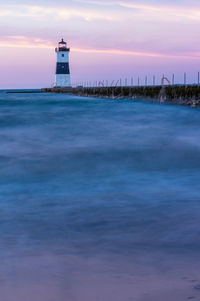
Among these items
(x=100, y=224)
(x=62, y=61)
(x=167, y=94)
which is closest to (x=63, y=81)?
(x=62, y=61)

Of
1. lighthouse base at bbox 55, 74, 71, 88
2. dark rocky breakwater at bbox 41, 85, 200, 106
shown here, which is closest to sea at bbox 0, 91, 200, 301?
dark rocky breakwater at bbox 41, 85, 200, 106

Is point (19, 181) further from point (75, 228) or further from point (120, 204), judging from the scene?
point (75, 228)

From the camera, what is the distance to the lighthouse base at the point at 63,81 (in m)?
72.6

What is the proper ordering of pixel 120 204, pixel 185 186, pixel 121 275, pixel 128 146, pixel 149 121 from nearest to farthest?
pixel 121 275
pixel 120 204
pixel 185 186
pixel 128 146
pixel 149 121

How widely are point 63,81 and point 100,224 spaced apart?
7046 centimetres

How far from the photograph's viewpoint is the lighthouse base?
238ft

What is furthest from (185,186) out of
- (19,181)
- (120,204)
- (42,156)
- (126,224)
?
(42,156)

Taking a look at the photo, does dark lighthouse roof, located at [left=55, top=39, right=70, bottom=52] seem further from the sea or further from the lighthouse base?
the sea

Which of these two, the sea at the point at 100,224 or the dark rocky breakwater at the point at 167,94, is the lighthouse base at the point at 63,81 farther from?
the sea at the point at 100,224

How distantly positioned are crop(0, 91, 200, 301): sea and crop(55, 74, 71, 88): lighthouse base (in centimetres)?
6264

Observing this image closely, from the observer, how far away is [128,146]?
11.7 m

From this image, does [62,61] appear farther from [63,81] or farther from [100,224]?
[100,224]

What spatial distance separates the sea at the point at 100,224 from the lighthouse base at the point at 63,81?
6264 cm

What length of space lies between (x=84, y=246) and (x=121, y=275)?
787mm
